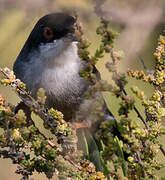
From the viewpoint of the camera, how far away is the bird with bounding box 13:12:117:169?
3250 millimetres

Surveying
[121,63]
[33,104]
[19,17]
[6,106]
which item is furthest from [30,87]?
[33,104]

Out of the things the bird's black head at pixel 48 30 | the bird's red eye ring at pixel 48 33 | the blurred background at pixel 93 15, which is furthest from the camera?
the bird's red eye ring at pixel 48 33

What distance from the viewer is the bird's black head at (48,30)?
3.05m

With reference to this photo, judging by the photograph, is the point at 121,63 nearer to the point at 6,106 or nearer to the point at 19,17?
the point at 19,17

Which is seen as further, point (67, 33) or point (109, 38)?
point (67, 33)

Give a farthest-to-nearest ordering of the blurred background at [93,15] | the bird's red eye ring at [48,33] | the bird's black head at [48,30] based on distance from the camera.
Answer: the bird's red eye ring at [48,33]
the bird's black head at [48,30]
the blurred background at [93,15]

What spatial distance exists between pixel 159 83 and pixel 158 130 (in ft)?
1.16

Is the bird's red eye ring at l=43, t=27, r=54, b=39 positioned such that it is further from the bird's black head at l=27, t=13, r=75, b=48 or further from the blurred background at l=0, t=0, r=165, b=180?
the blurred background at l=0, t=0, r=165, b=180

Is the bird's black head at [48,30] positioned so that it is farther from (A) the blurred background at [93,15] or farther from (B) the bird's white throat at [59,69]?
(A) the blurred background at [93,15]

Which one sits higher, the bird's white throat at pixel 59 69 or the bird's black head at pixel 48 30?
the bird's black head at pixel 48 30

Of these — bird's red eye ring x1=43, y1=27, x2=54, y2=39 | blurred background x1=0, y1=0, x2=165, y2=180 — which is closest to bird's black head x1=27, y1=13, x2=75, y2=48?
bird's red eye ring x1=43, y1=27, x2=54, y2=39

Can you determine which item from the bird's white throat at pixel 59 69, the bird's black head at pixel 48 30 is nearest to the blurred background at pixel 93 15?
the bird's black head at pixel 48 30

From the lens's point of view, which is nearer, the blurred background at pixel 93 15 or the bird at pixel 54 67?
the blurred background at pixel 93 15

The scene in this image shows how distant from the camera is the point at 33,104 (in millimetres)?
1743
